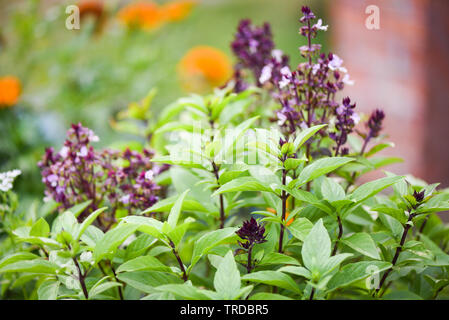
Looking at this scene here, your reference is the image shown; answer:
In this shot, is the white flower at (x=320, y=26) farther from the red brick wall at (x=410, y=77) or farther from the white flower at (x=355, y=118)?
the red brick wall at (x=410, y=77)

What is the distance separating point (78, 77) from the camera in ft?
5.91

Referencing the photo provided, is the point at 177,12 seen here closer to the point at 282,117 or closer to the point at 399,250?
the point at 282,117

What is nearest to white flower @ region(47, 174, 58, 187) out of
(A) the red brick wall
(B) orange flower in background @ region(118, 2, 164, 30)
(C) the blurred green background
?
(C) the blurred green background

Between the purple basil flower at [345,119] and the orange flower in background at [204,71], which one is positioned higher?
the orange flower in background at [204,71]

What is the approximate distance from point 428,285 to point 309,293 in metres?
0.27

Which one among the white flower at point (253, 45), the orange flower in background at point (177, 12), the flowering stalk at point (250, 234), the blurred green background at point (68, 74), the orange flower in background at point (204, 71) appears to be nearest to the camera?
the flowering stalk at point (250, 234)

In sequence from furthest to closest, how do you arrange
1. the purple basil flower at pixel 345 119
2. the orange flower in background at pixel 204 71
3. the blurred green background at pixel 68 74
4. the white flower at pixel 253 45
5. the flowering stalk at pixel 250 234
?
the orange flower in background at pixel 204 71 → the blurred green background at pixel 68 74 → the white flower at pixel 253 45 → the purple basil flower at pixel 345 119 → the flowering stalk at pixel 250 234

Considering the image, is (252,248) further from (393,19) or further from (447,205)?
(393,19)

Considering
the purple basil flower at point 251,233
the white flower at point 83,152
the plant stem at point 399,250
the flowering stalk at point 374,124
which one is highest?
the flowering stalk at point 374,124

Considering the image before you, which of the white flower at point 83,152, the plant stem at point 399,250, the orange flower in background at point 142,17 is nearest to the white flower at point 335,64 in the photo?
the plant stem at point 399,250

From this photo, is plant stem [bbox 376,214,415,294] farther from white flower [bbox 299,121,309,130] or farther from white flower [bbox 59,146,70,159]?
white flower [bbox 59,146,70,159]

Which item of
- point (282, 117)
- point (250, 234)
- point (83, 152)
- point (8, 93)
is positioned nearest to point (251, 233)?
point (250, 234)

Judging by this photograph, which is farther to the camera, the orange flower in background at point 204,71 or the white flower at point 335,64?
the orange flower in background at point 204,71
